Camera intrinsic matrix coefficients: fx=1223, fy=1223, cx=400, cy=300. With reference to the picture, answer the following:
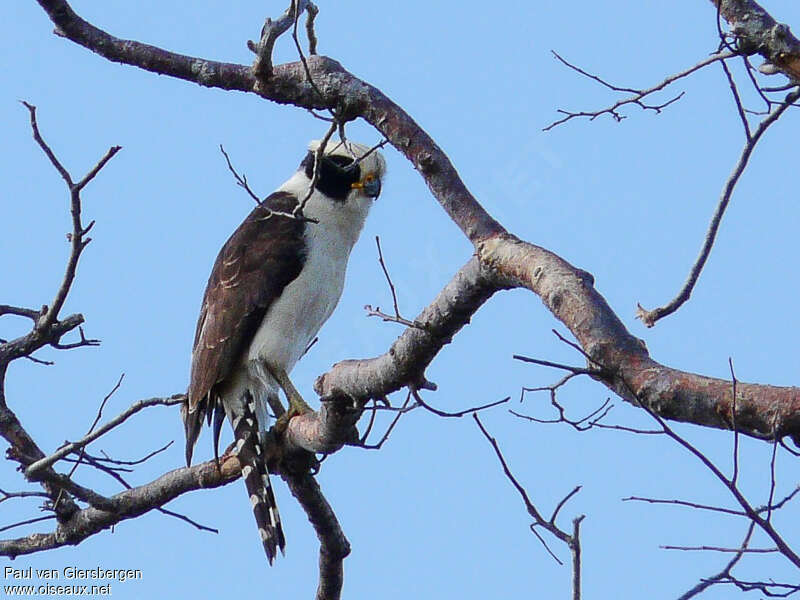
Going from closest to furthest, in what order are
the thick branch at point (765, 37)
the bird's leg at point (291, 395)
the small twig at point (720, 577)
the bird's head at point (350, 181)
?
the small twig at point (720, 577), the thick branch at point (765, 37), the bird's leg at point (291, 395), the bird's head at point (350, 181)

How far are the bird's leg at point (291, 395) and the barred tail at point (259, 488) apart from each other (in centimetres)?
19

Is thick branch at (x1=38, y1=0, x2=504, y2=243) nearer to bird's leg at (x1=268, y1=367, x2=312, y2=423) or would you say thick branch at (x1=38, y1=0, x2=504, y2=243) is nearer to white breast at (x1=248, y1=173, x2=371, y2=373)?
white breast at (x1=248, y1=173, x2=371, y2=373)

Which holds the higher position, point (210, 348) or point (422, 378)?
point (210, 348)

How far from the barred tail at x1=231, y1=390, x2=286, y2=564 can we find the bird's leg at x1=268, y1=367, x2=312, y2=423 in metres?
0.19

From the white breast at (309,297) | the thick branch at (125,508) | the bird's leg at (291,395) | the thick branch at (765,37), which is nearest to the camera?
the thick branch at (765,37)

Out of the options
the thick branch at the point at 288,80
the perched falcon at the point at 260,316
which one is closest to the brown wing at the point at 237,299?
the perched falcon at the point at 260,316

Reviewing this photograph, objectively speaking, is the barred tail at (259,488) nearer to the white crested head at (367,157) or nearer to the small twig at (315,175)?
the white crested head at (367,157)

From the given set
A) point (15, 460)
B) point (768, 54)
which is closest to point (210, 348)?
point (15, 460)

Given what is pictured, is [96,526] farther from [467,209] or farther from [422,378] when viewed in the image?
[467,209]

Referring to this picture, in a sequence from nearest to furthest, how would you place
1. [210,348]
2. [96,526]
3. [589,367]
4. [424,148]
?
[589,367]
[424,148]
[96,526]
[210,348]

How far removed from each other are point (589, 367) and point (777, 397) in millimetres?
485

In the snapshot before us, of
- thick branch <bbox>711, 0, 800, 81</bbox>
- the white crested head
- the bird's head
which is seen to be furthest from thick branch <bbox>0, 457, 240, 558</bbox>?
thick branch <bbox>711, 0, 800, 81</bbox>

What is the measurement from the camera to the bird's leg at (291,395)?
5.28m

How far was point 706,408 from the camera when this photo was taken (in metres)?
2.72
